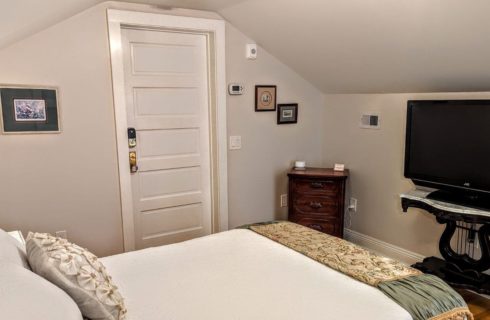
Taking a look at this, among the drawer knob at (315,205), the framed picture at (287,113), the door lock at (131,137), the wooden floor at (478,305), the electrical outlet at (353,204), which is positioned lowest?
the wooden floor at (478,305)

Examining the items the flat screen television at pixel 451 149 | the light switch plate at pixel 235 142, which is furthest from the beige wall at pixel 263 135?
the flat screen television at pixel 451 149

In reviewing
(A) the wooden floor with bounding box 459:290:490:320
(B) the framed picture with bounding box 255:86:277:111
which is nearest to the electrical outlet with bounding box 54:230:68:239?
(B) the framed picture with bounding box 255:86:277:111

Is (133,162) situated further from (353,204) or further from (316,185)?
(353,204)

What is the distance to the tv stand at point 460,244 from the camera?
271cm

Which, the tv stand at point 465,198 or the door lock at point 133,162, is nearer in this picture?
the tv stand at point 465,198

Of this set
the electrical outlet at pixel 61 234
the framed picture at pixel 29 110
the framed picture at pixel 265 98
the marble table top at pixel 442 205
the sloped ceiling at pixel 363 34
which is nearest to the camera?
the sloped ceiling at pixel 363 34

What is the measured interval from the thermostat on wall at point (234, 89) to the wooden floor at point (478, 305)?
2504 mm

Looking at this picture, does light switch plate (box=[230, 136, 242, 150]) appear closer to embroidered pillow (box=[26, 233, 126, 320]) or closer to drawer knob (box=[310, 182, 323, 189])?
drawer knob (box=[310, 182, 323, 189])

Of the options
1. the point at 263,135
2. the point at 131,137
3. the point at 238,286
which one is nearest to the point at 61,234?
the point at 131,137

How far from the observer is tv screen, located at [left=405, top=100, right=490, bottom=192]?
2740 millimetres

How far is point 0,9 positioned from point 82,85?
4.24 feet

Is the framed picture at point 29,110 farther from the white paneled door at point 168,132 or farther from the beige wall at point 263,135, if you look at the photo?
the beige wall at point 263,135

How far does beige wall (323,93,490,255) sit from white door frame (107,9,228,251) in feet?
4.15

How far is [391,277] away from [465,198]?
147 cm
